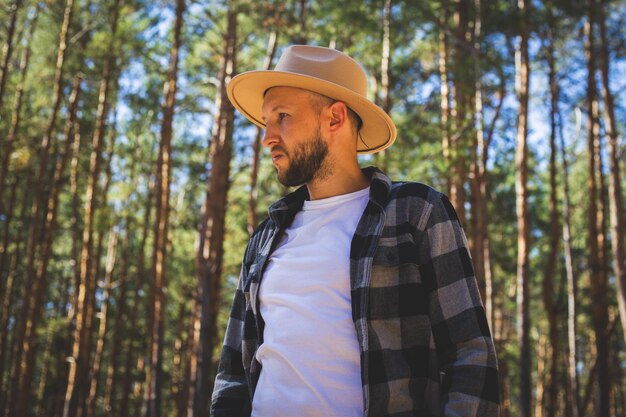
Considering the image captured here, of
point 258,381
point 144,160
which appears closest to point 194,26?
point 144,160

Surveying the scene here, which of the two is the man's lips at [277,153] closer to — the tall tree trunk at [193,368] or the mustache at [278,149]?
the mustache at [278,149]

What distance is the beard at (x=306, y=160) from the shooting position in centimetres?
196

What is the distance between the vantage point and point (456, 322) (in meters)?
1.58

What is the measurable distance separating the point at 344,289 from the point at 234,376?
21.5 inches

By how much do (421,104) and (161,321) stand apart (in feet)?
22.5

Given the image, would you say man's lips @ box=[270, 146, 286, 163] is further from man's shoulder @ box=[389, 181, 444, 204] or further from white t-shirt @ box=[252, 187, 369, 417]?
man's shoulder @ box=[389, 181, 444, 204]

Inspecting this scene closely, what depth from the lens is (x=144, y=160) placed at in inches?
785

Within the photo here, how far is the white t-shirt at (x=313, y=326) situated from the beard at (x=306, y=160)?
0.13 metres

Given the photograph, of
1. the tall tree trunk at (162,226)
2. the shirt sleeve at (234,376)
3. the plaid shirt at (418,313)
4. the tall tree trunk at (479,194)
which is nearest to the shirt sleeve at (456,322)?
the plaid shirt at (418,313)

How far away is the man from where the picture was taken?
1.57 m

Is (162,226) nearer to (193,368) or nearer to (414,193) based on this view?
(193,368)

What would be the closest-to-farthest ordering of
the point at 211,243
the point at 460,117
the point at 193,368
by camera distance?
the point at 211,243, the point at 460,117, the point at 193,368

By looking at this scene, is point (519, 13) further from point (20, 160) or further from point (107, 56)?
point (20, 160)

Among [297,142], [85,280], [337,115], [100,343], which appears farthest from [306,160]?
[100,343]
